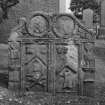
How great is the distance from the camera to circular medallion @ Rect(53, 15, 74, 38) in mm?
6016

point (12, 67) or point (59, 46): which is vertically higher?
point (59, 46)

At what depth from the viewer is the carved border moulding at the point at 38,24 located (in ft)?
19.7

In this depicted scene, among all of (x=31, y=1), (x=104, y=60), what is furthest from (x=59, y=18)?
(x=31, y=1)

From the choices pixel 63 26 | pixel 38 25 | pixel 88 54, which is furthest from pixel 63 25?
pixel 88 54

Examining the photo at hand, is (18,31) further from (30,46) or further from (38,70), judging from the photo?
(38,70)

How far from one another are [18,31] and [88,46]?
184 centimetres

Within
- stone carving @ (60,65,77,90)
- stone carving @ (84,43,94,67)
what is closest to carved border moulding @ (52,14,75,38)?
stone carving @ (84,43,94,67)

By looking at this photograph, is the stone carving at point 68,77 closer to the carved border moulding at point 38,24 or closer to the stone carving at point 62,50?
the stone carving at point 62,50

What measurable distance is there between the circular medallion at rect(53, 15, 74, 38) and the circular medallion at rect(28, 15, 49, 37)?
262 millimetres

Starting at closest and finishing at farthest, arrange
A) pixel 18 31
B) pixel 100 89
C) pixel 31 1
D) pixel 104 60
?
pixel 18 31 < pixel 100 89 < pixel 104 60 < pixel 31 1

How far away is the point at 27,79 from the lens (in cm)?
607

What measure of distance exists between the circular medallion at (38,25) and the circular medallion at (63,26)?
0.26 metres

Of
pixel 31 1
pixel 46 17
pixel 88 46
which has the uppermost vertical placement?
pixel 31 1

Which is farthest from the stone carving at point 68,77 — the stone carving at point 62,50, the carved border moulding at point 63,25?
the carved border moulding at point 63,25
